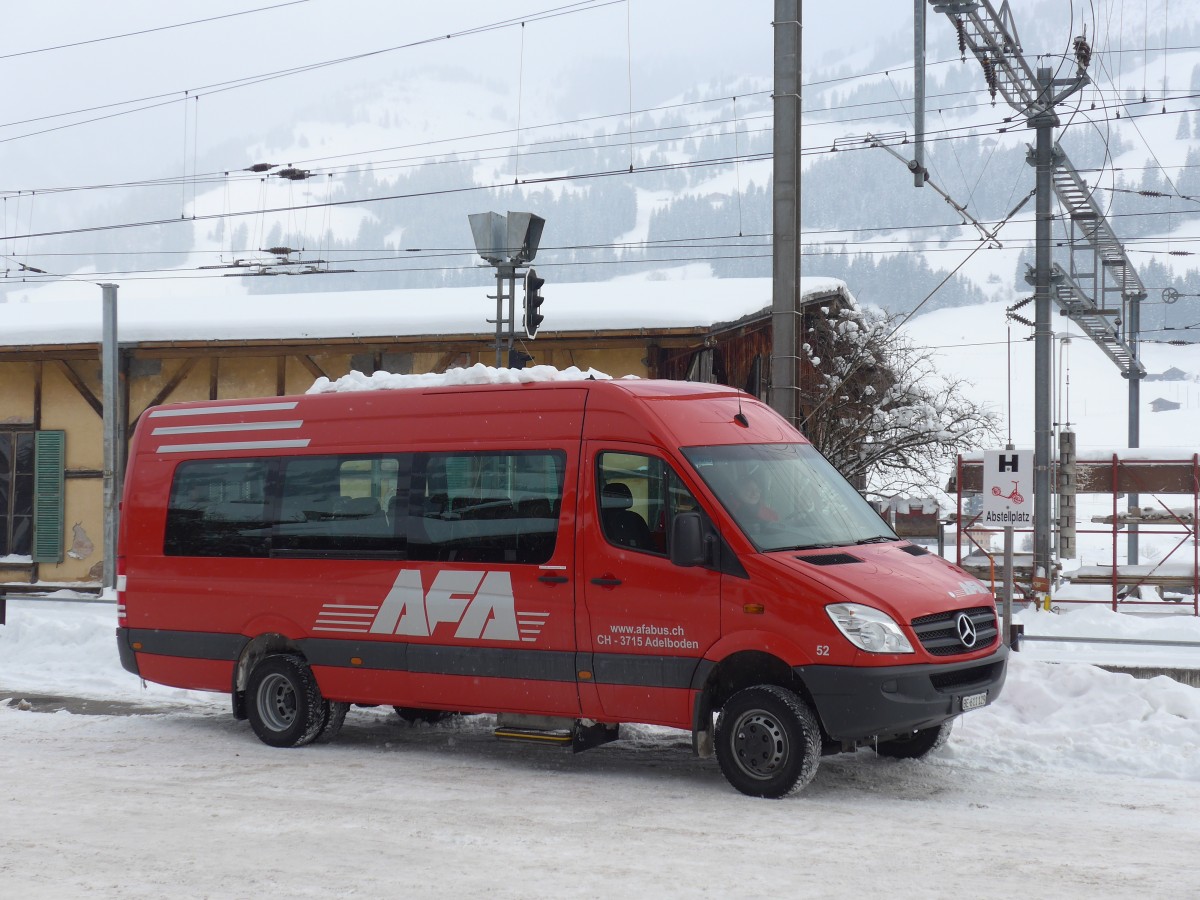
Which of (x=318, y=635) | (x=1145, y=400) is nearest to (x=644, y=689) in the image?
(x=318, y=635)

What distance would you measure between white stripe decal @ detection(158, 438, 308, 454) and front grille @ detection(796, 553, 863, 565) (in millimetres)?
3984

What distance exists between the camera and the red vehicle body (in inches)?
320

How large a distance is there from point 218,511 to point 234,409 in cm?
77

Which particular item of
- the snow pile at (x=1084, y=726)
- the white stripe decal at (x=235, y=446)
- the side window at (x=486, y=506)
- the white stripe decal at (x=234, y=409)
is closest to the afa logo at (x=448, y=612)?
the side window at (x=486, y=506)

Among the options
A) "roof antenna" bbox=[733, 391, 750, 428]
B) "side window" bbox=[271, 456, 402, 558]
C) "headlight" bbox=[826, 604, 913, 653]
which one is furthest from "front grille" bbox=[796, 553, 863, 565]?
Answer: "side window" bbox=[271, 456, 402, 558]

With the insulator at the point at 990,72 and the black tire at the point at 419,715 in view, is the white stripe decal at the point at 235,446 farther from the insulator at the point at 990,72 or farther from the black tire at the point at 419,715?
the insulator at the point at 990,72

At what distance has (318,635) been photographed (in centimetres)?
1004

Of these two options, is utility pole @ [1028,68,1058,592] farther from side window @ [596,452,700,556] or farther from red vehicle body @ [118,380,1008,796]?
side window @ [596,452,700,556]

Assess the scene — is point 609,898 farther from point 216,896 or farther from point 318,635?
point 318,635

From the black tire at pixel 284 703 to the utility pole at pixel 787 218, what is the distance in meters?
4.44

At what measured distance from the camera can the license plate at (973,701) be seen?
8.23 metres

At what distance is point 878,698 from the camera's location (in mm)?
7879

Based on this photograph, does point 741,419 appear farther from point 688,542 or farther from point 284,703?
point 284,703

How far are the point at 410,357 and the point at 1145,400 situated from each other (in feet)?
475
